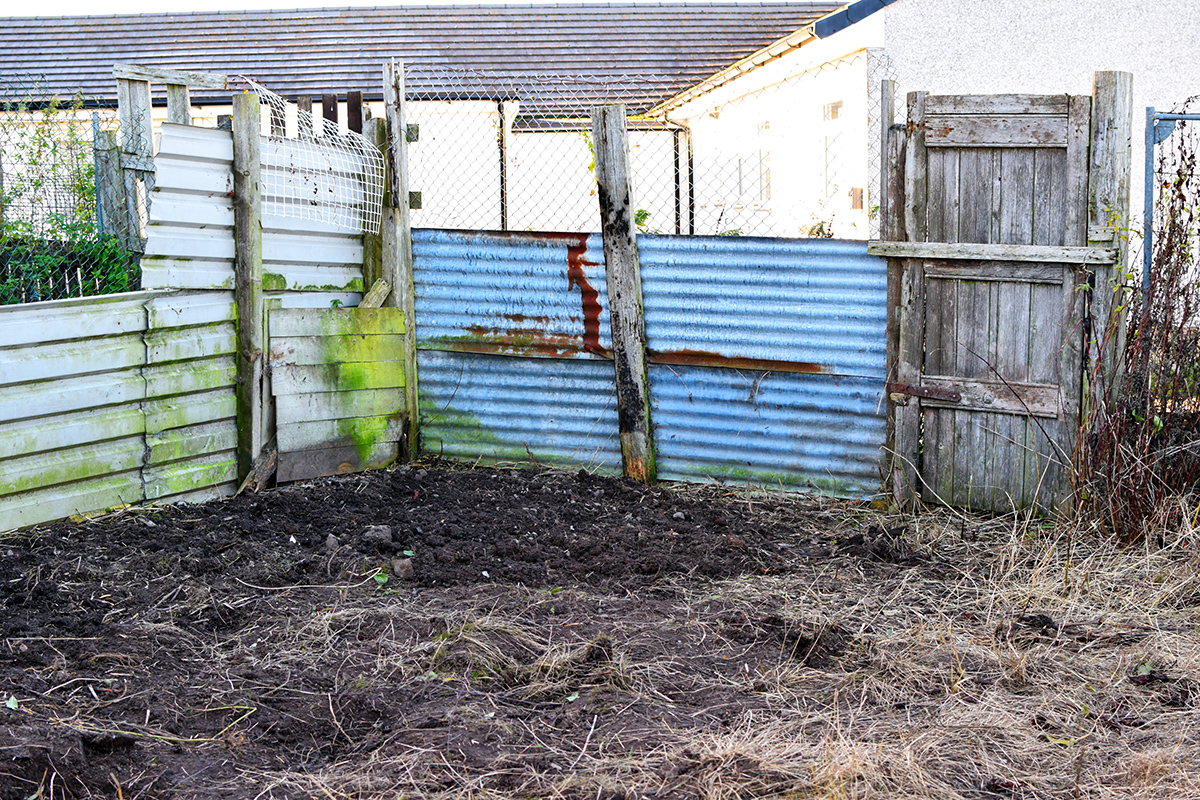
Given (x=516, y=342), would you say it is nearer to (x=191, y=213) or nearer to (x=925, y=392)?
(x=191, y=213)

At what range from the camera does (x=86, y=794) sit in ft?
8.78

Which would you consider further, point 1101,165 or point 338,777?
point 1101,165

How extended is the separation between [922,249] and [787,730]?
9.76 ft

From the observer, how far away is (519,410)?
20.7 feet

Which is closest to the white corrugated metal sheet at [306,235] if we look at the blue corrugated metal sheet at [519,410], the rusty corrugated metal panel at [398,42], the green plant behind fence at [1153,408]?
the blue corrugated metal sheet at [519,410]

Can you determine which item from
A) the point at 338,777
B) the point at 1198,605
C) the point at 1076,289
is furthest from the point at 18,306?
the point at 1198,605

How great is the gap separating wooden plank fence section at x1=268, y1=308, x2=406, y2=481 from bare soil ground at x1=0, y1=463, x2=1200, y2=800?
48 cm

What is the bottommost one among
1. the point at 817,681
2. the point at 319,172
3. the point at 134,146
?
the point at 817,681

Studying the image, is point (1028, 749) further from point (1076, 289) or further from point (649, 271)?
point (649, 271)

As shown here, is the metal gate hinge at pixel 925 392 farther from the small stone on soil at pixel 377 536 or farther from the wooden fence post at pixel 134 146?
the wooden fence post at pixel 134 146

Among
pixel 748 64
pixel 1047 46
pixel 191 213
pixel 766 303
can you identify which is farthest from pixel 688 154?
pixel 191 213

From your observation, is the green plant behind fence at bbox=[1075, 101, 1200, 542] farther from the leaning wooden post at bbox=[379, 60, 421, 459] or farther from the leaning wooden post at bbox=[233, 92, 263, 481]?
the leaning wooden post at bbox=[233, 92, 263, 481]

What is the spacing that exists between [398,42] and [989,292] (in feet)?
52.6

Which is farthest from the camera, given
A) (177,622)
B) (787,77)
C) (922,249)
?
(787,77)
